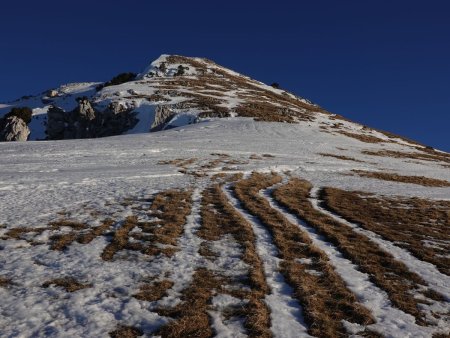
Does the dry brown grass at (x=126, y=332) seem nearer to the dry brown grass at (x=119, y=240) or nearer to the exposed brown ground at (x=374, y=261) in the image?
the dry brown grass at (x=119, y=240)

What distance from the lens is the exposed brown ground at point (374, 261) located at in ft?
36.8

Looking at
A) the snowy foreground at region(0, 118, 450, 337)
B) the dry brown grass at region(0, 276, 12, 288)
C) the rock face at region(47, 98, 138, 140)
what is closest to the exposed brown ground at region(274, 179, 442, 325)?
the snowy foreground at region(0, 118, 450, 337)

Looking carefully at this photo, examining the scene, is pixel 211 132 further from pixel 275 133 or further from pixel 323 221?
pixel 323 221

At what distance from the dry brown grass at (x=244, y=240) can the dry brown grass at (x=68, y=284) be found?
4081 mm

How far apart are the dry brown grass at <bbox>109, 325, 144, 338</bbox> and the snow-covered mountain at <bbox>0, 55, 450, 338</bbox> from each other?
0.04m

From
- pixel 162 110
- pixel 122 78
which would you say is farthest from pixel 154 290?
pixel 122 78

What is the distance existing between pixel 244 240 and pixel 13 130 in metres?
66.9

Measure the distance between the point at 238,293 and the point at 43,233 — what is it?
336 inches

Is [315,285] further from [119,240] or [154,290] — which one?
[119,240]

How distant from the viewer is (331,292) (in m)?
11.3

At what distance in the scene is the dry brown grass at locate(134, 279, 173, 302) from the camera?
10380 millimetres

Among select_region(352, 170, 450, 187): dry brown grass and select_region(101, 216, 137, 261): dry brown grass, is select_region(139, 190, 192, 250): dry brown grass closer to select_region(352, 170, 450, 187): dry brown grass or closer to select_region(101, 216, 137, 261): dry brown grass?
select_region(101, 216, 137, 261): dry brown grass

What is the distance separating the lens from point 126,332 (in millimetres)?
8727

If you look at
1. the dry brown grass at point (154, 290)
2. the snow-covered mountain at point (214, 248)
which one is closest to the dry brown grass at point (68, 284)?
the snow-covered mountain at point (214, 248)
